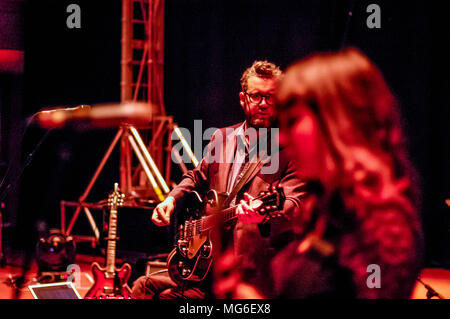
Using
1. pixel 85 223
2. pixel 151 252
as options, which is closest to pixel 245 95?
pixel 151 252

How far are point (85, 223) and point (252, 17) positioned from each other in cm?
400

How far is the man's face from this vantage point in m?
3.14

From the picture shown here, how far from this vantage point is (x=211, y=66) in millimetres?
6734

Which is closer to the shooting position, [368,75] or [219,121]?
[368,75]

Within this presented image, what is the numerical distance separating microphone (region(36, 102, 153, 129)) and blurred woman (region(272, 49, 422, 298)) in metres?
0.55

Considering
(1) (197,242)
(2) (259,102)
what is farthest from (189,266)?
(2) (259,102)

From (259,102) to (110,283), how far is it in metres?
2.45

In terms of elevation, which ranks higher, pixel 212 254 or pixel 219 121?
pixel 219 121

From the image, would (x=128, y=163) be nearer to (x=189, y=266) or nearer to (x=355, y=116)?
(x=189, y=266)

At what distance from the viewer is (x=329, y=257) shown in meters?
1.13

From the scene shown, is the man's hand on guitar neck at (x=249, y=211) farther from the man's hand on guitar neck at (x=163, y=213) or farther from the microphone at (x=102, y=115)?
the man's hand on guitar neck at (x=163, y=213)

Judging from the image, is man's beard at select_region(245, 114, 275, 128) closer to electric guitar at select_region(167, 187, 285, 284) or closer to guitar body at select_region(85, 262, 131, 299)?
electric guitar at select_region(167, 187, 285, 284)

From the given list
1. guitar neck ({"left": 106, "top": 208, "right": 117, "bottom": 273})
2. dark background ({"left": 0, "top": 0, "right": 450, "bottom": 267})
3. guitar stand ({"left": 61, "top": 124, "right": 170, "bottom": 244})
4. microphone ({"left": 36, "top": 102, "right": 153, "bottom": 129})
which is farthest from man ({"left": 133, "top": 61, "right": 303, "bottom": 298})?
guitar stand ({"left": 61, "top": 124, "right": 170, "bottom": 244})
